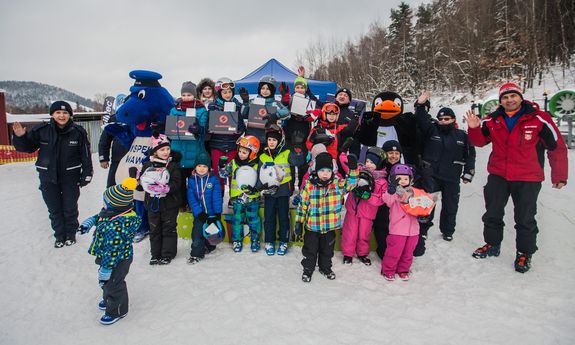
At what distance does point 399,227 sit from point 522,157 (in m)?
1.53

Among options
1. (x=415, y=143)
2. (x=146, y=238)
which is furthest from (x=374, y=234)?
(x=146, y=238)

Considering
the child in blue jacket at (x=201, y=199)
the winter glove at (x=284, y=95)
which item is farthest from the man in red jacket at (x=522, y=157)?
the child in blue jacket at (x=201, y=199)

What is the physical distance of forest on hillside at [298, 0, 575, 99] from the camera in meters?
20.3

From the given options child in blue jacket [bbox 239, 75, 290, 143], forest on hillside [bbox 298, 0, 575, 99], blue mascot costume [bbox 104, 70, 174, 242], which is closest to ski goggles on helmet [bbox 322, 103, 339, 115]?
child in blue jacket [bbox 239, 75, 290, 143]

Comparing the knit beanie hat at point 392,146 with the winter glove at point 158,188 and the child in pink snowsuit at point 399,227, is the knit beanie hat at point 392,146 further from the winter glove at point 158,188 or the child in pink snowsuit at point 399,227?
the winter glove at point 158,188

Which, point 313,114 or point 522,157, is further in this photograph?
point 313,114

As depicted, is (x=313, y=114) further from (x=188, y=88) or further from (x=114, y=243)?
(x=114, y=243)

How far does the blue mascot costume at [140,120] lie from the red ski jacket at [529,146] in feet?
13.7

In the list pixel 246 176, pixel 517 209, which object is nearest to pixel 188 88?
pixel 246 176

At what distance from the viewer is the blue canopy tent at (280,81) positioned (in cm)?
1202

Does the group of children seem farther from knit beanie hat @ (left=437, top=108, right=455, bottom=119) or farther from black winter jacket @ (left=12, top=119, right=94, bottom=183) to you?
knit beanie hat @ (left=437, top=108, right=455, bottom=119)

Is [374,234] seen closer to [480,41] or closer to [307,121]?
[307,121]

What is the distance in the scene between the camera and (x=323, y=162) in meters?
3.42

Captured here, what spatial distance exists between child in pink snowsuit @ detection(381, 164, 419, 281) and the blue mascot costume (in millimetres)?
3039
